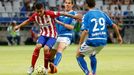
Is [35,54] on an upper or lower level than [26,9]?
upper

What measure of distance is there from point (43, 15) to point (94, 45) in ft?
7.72

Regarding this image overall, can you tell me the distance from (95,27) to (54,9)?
20.3 meters

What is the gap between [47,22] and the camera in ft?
45.1

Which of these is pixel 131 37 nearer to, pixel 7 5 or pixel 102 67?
pixel 7 5

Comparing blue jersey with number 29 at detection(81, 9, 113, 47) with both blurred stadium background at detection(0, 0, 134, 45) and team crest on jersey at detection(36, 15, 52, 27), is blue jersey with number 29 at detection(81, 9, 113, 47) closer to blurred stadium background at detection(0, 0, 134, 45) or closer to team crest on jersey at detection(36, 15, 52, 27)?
team crest on jersey at detection(36, 15, 52, 27)

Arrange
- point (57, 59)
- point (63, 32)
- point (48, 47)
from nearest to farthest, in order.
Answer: point (48, 47) < point (57, 59) < point (63, 32)

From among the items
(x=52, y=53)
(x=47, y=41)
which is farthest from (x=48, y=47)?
(x=52, y=53)

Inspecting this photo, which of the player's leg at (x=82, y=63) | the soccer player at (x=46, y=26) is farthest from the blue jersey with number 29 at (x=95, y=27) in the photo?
the soccer player at (x=46, y=26)

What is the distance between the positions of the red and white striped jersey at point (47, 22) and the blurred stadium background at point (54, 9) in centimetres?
1750

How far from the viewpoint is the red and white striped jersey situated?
13594mm

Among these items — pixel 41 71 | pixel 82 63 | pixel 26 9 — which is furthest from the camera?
pixel 26 9

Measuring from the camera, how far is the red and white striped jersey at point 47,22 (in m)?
13.6

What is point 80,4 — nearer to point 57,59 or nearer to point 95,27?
point 57,59

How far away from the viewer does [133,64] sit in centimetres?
1717
